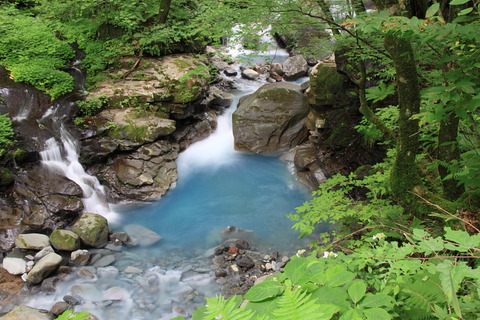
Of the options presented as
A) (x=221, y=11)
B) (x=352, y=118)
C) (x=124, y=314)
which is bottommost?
(x=124, y=314)

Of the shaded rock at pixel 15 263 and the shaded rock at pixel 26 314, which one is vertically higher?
the shaded rock at pixel 15 263

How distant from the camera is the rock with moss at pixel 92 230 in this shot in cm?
606

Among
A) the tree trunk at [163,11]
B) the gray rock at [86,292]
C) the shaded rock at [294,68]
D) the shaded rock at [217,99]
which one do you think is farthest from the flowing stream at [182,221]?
the shaded rock at [294,68]

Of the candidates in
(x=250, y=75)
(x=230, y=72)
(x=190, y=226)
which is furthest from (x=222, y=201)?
(x=230, y=72)

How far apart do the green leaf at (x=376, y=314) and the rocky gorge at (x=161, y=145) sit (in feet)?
13.6

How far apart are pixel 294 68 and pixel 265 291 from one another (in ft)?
42.6

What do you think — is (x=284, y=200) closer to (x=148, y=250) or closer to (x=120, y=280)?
(x=148, y=250)

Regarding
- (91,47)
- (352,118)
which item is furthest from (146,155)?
(352,118)

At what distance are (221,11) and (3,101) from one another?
19.7ft

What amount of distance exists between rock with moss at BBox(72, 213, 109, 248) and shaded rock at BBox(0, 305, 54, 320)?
1.66 metres

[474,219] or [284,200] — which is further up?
[474,219]

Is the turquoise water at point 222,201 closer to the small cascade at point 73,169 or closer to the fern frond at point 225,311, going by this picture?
the small cascade at point 73,169

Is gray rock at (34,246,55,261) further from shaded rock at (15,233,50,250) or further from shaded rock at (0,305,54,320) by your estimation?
shaded rock at (0,305,54,320)

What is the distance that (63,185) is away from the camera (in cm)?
686
